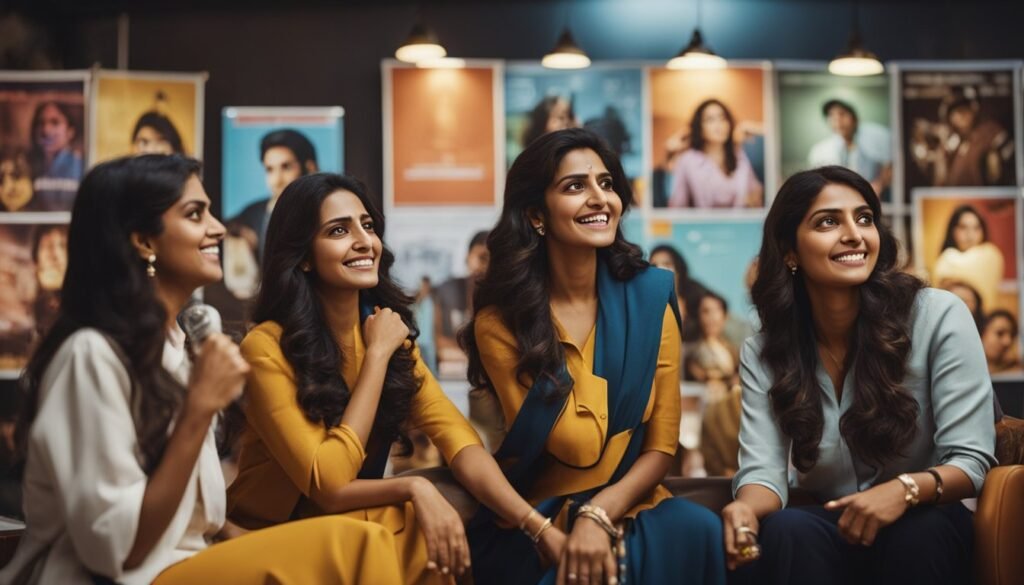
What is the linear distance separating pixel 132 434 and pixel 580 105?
4.69 m

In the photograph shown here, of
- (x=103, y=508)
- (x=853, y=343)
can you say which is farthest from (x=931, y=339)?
(x=103, y=508)

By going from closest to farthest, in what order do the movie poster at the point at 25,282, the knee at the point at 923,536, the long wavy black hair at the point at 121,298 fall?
the long wavy black hair at the point at 121,298 < the knee at the point at 923,536 < the movie poster at the point at 25,282

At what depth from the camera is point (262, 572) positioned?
268 cm

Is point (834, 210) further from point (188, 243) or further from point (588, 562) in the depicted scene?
point (188, 243)

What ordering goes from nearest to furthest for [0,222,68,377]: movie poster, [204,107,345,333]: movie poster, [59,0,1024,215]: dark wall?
[0,222,68,377]: movie poster < [204,107,345,333]: movie poster < [59,0,1024,215]: dark wall

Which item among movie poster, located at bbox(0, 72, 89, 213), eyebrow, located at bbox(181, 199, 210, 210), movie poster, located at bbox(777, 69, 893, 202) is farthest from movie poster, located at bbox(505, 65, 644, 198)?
eyebrow, located at bbox(181, 199, 210, 210)

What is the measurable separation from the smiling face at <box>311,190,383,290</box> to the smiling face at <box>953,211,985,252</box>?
4.53 meters

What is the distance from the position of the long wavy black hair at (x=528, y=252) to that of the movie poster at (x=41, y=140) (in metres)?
3.95

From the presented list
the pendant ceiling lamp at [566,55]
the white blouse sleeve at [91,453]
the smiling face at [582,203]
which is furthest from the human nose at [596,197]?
the pendant ceiling lamp at [566,55]

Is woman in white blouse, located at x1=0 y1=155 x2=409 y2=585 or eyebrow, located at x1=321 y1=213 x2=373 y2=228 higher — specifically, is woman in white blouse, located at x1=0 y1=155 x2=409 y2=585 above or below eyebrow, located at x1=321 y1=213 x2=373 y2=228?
below

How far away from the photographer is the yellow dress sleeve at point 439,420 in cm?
340

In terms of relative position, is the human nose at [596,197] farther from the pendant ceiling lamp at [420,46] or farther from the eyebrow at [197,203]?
the pendant ceiling lamp at [420,46]

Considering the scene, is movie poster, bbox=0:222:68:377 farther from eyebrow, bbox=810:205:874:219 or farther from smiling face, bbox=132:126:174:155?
eyebrow, bbox=810:205:874:219

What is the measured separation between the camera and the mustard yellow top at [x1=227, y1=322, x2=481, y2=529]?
122 inches
